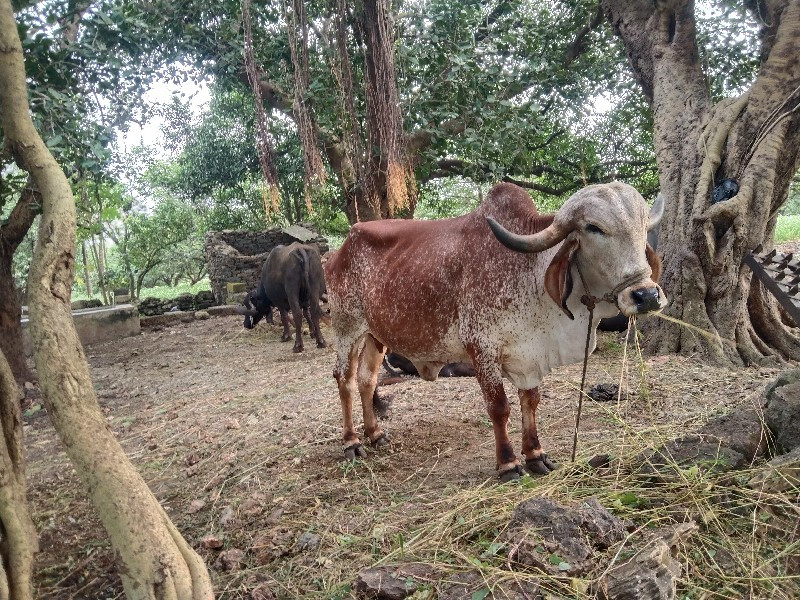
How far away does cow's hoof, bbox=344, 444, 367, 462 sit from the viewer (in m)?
4.34

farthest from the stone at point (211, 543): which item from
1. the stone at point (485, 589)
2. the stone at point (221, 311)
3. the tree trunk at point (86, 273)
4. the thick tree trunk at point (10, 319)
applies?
the tree trunk at point (86, 273)

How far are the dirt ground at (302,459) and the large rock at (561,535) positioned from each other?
2.17ft

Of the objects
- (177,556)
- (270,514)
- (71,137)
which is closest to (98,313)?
(71,137)

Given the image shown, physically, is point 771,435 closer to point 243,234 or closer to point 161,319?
point 161,319

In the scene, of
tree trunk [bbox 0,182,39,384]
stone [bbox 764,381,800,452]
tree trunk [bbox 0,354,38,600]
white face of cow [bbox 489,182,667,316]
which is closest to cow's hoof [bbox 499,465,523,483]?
white face of cow [bbox 489,182,667,316]

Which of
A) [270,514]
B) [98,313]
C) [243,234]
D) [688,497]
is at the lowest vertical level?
[270,514]

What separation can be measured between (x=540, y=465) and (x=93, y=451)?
2.36 m

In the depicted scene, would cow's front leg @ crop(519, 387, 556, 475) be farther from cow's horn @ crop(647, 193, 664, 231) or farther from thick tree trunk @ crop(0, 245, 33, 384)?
thick tree trunk @ crop(0, 245, 33, 384)

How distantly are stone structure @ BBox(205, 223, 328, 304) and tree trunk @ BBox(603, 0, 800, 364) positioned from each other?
9304mm

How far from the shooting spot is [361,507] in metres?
3.54

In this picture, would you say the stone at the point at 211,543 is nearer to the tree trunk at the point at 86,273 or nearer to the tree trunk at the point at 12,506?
the tree trunk at the point at 12,506

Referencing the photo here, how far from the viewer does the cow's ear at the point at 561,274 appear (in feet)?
10.6

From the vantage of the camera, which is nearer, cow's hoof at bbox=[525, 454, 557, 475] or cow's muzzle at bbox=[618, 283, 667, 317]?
cow's muzzle at bbox=[618, 283, 667, 317]

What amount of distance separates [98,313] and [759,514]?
11.6m
